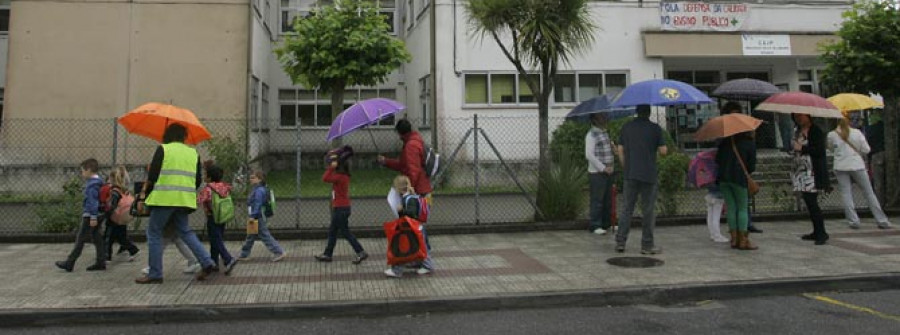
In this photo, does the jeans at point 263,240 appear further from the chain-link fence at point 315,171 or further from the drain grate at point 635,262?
the drain grate at point 635,262

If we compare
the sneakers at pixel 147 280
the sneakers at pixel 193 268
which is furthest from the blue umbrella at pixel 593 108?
the sneakers at pixel 147 280

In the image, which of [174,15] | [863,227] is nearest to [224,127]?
[174,15]

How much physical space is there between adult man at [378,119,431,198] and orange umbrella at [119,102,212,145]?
208cm

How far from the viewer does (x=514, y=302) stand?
5.83 m

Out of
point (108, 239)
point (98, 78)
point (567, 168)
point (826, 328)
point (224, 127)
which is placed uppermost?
point (98, 78)

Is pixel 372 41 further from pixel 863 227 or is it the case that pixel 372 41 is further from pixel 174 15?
pixel 863 227

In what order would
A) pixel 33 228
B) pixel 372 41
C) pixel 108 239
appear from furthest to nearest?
pixel 372 41
pixel 33 228
pixel 108 239

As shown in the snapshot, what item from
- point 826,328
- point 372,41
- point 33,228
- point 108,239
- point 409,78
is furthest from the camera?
point 409,78

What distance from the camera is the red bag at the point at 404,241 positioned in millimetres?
6633

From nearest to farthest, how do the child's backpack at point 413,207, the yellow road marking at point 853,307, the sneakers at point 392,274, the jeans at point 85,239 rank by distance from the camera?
the yellow road marking at point 853,307, the child's backpack at point 413,207, the sneakers at point 392,274, the jeans at point 85,239

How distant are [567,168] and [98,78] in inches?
477

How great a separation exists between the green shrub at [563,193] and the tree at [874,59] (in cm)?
465

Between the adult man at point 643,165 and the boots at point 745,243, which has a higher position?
the adult man at point 643,165

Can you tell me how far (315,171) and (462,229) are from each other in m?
→ 10.7
